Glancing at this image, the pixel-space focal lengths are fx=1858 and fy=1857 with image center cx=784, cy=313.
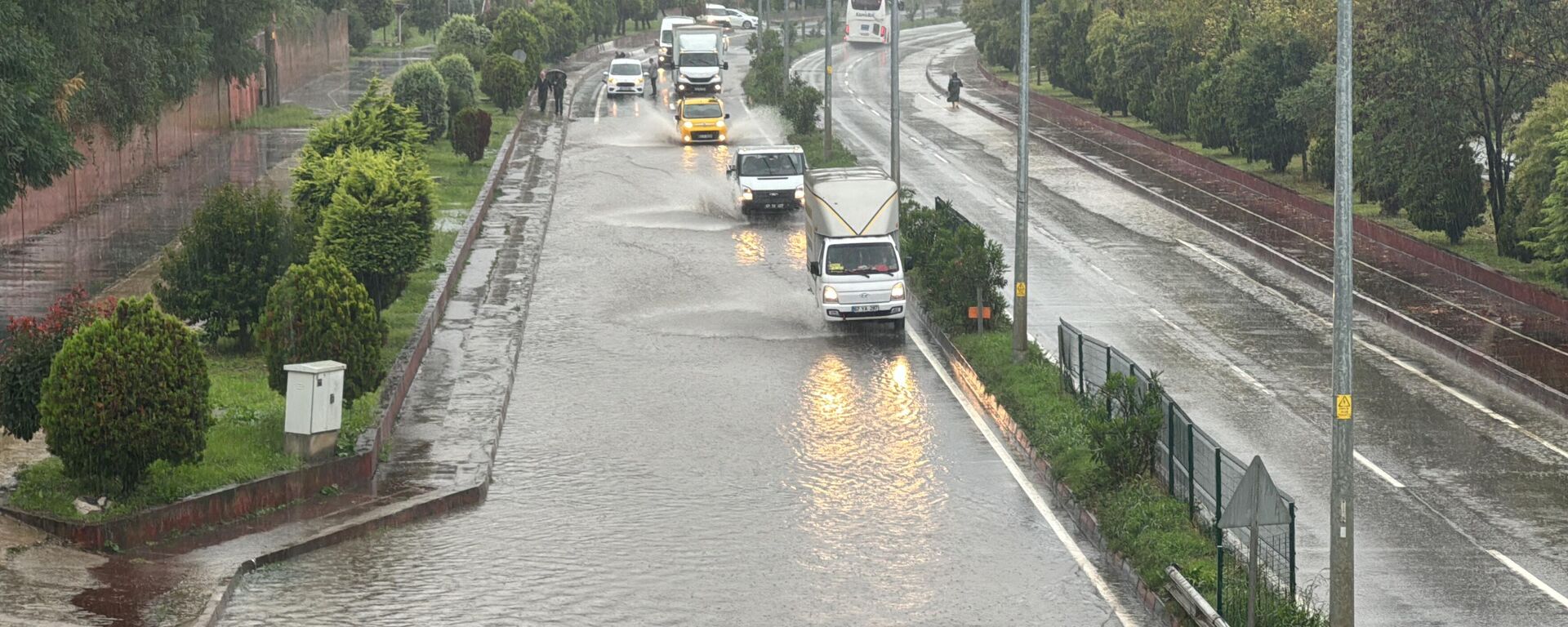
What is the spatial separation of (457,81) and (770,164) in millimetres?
22593

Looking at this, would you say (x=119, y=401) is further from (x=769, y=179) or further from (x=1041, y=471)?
(x=769, y=179)

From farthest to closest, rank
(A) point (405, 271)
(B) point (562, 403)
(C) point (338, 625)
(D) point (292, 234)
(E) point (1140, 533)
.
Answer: (A) point (405, 271) → (D) point (292, 234) → (B) point (562, 403) → (E) point (1140, 533) → (C) point (338, 625)

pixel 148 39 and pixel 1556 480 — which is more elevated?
pixel 148 39

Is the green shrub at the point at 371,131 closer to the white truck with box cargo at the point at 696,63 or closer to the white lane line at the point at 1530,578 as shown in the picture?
the white lane line at the point at 1530,578

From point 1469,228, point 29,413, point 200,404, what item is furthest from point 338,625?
point 1469,228

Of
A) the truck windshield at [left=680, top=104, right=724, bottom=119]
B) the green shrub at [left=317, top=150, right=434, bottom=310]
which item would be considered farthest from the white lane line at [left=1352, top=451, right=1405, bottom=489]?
the truck windshield at [left=680, top=104, right=724, bottom=119]

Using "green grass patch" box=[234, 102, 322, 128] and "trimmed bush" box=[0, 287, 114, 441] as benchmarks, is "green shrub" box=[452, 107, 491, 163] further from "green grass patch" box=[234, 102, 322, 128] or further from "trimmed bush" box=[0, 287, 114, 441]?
"trimmed bush" box=[0, 287, 114, 441]

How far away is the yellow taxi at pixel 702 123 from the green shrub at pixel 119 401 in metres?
39.9

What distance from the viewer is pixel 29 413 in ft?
63.2

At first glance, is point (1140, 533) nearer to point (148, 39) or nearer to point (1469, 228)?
point (1469, 228)

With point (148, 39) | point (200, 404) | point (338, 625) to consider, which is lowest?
point (338, 625)

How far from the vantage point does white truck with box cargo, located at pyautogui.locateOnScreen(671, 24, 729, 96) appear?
245 feet

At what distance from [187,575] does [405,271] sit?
13129 mm

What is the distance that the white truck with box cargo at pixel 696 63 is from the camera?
74750 mm
